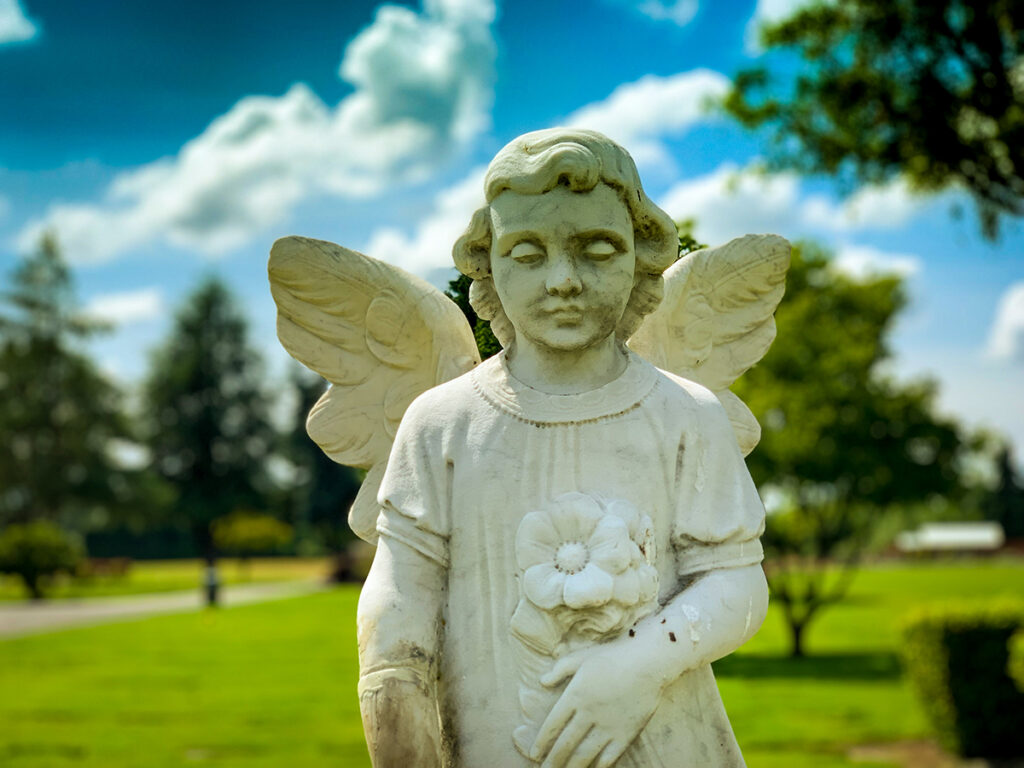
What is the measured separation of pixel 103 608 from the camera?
23.6 m

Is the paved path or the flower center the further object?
the paved path

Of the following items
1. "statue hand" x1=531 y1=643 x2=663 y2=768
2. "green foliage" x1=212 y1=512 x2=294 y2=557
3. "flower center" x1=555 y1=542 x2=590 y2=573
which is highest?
"flower center" x1=555 y1=542 x2=590 y2=573

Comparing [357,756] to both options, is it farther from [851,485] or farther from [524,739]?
[851,485]

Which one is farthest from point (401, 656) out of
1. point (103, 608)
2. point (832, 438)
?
point (103, 608)

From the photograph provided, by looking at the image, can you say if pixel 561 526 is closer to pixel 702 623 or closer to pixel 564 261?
pixel 702 623

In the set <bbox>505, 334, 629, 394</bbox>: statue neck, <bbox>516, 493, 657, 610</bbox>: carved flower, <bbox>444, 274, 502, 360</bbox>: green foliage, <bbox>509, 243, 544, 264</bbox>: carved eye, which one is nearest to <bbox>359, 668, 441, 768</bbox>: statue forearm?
<bbox>516, 493, 657, 610</bbox>: carved flower

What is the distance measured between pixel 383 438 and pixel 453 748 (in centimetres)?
103

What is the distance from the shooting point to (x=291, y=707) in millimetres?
11508

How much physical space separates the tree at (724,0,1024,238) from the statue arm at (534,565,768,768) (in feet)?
32.2

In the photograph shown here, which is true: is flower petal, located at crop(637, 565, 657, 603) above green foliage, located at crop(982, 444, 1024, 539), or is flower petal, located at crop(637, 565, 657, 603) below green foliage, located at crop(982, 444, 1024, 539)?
above

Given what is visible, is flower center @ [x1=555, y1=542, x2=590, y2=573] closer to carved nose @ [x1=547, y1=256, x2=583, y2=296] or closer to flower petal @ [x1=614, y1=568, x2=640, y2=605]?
flower petal @ [x1=614, y1=568, x2=640, y2=605]

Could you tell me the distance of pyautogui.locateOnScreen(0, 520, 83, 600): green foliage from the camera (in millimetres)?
26609

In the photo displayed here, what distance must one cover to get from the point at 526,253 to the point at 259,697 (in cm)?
1100

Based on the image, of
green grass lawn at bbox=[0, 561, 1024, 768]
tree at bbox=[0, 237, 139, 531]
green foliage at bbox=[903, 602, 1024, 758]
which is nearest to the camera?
green foliage at bbox=[903, 602, 1024, 758]
